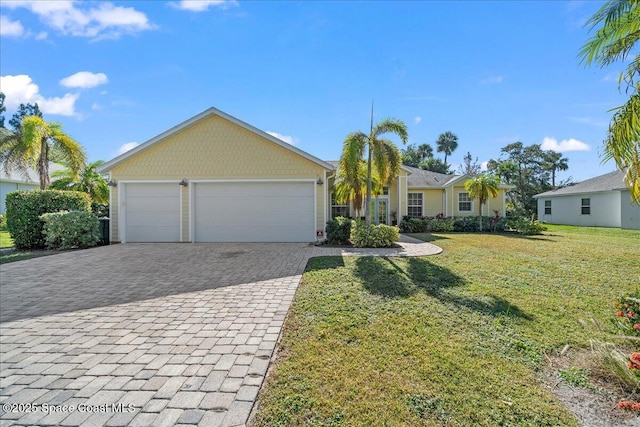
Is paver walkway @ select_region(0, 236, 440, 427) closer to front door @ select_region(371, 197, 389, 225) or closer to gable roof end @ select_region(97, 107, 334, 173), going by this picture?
gable roof end @ select_region(97, 107, 334, 173)

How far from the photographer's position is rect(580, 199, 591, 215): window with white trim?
23750 millimetres

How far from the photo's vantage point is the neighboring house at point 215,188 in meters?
12.8

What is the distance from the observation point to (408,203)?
861 inches

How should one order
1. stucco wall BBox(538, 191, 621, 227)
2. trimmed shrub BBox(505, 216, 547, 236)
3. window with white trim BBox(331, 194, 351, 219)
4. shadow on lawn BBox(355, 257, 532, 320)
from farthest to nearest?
1. stucco wall BBox(538, 191, 621, 227)
2. window with white trim BBox(331, 194, 351, 219)
3. trimmed shrub BBox(505, 216, 547, 236)
4. shadow on lawn BBox(355, 257, 532, 320)

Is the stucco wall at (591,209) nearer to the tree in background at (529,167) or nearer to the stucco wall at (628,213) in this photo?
the stucco wall at (628,213)

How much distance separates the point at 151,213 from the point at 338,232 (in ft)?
27.7

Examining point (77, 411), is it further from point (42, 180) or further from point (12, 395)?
point (42, 180)

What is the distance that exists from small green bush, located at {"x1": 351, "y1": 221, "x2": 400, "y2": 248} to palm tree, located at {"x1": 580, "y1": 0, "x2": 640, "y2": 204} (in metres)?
7.24

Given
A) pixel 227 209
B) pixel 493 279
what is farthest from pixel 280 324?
pixel 227 209

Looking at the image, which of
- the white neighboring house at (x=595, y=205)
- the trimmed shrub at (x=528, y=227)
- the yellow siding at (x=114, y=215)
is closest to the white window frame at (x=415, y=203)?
the trimmed shrub at (x=528, y=227)

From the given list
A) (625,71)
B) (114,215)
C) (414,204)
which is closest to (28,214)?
(114,215)

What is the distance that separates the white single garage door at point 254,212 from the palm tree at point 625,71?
952 cm

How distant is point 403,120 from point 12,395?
11.3 meters

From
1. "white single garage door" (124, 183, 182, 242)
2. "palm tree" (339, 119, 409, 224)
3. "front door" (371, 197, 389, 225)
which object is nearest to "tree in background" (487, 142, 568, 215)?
"front door" (371, 197, 389, 225)
